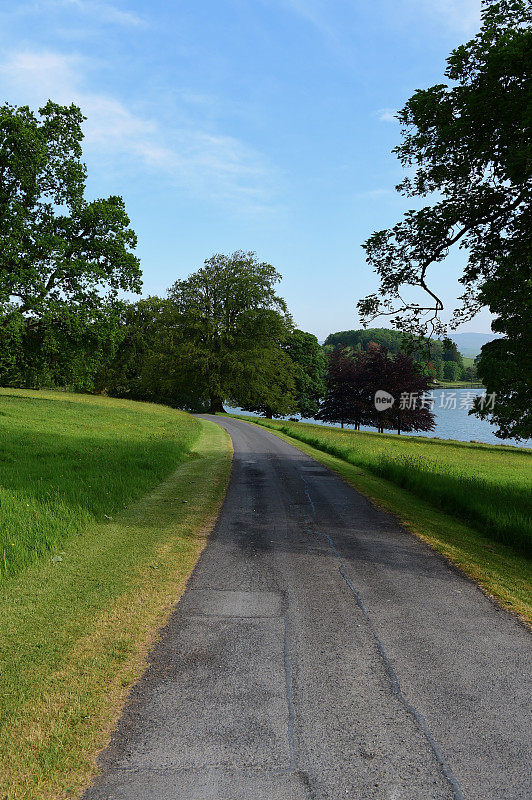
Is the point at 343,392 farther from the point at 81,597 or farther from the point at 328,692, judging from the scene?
the point at 328,692

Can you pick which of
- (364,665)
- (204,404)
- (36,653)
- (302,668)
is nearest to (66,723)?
(36,653)

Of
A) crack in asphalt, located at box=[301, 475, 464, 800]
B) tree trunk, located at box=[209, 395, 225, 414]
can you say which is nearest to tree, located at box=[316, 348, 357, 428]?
tree trunk, located at box=[209, 395, 225, 414]

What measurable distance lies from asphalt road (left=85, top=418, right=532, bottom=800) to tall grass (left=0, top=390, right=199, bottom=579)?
3.00m

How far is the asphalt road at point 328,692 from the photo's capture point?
9.78ft

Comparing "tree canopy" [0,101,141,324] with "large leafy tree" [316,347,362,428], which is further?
"large leafy tree" [316,347,362,428]

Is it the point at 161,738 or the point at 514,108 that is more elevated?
the point at 514,108

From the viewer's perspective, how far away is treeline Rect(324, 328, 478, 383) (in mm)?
12211

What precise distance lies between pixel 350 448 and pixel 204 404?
47.0 m

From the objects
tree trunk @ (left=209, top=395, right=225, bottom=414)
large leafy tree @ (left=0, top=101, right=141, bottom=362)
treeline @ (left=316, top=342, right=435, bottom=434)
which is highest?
large leafy tree @ (left=0, top=101, right=141, bottom=362)

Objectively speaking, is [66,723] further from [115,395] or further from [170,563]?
[115,395]

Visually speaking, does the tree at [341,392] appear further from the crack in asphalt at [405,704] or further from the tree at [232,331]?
the crack in asphalt at [405,704]

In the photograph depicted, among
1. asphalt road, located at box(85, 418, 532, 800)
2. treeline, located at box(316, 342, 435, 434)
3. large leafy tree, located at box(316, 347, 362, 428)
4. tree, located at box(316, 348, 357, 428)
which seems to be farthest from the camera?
tree, located at box(316, 348, 357, 428)

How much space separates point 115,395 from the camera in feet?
216

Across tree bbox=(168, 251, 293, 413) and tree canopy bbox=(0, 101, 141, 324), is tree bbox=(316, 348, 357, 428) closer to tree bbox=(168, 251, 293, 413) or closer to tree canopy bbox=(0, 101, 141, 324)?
tree bbox=(168, 251, 293, 413)
